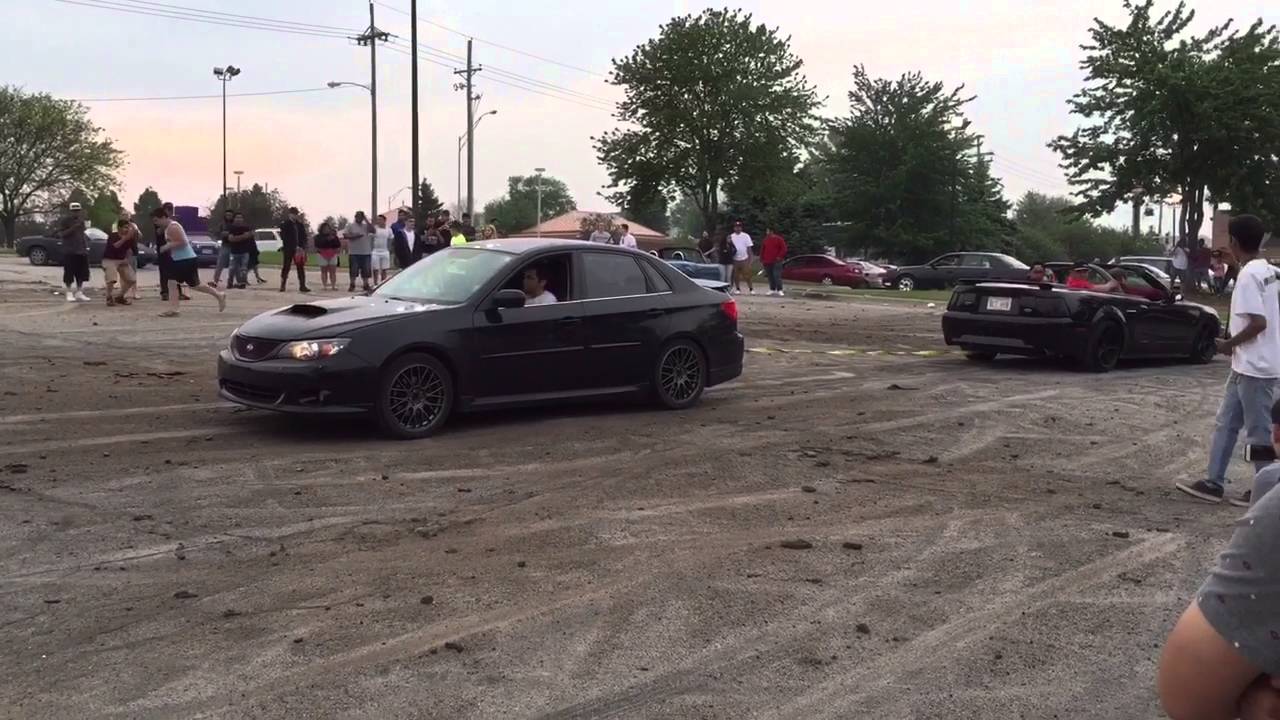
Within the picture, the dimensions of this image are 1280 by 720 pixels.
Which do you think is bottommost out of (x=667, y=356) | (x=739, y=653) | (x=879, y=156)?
(x=739, y=653)

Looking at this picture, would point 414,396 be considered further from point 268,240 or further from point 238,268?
point 268,240

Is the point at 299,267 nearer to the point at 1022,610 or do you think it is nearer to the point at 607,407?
the point at 607,407

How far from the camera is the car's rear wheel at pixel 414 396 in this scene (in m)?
8.22

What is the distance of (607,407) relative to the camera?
10297 millimetres

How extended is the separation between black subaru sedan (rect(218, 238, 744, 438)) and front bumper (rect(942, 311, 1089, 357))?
4675 mm

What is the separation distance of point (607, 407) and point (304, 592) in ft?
18.1

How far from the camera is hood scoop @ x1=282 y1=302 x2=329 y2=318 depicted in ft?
27.9

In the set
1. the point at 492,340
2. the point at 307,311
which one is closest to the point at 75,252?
the point at 307,311

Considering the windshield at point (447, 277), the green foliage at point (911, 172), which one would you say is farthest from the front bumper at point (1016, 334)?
the green foliage at point (911, 172)

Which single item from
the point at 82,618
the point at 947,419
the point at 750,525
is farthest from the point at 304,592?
the point at 947,419

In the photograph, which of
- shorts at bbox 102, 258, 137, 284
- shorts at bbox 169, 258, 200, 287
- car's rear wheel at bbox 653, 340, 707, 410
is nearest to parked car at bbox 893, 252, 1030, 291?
shorts at bbox 169, 258, 200, 287

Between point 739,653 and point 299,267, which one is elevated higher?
point 299,267

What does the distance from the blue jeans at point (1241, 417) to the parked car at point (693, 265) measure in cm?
1623

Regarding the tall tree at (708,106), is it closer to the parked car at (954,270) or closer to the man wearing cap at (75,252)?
the parked car at (954,270)
